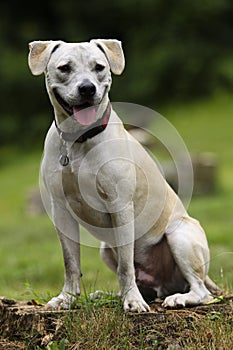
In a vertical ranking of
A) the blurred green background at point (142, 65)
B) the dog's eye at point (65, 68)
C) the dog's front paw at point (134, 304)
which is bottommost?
the dog's front paw at point (134, 304)

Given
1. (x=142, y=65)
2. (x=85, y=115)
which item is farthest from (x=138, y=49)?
(x=85, y=115)

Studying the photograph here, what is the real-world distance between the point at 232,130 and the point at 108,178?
1889 centimetres

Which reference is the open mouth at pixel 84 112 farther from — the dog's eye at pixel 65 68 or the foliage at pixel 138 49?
the foliage at pixel 138 49

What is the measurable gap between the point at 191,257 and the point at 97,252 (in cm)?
500

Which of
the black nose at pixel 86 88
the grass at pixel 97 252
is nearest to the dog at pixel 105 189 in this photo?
the black nose at pixel 86 88

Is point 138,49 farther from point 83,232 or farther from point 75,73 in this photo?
point 75,73

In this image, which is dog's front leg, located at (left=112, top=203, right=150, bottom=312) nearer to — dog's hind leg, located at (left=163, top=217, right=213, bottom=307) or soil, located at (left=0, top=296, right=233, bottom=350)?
soil, located at (left=0, top=296, right=233, bottom=350)

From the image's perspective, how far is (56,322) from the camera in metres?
4.41

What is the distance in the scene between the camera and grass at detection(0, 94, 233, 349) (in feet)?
14.0

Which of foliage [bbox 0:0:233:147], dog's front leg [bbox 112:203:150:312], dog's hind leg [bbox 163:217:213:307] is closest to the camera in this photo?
dog's front leg [bbox 112:203:150:312]

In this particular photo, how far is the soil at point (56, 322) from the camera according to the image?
14.4 feet

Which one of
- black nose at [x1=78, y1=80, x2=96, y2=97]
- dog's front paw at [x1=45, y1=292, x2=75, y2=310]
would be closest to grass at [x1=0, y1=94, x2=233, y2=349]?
dog's front paw at [x1=45, y1=292, x2=75, y2=310]

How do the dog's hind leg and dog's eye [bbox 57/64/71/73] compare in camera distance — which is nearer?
dog's eye [bbox 57/64/71/73]

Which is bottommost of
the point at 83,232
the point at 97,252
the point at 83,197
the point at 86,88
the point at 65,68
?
the point at 97,252
